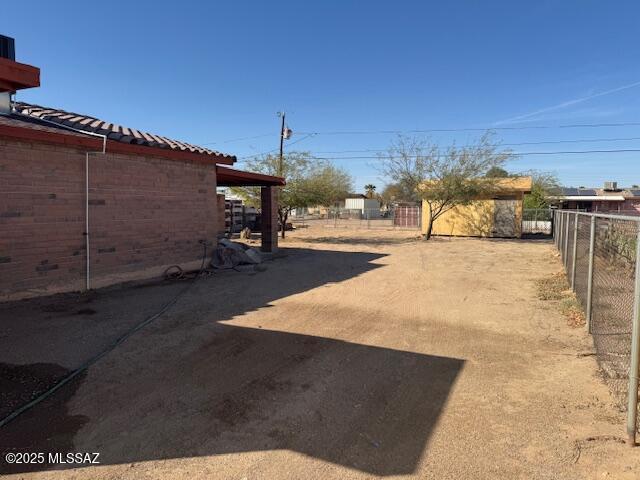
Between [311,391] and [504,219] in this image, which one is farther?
[504,219]

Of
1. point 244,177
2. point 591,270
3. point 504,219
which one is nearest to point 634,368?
point 591,270

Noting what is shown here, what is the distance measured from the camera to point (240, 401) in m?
3.89

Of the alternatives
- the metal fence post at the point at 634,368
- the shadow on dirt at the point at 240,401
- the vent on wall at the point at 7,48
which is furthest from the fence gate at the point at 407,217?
the vent on wall at the point at 7,48

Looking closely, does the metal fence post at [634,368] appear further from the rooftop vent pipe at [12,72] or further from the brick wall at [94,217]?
the brick wall at [94,217]

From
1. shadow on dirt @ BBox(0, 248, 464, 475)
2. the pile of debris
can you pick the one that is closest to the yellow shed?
the pile of debris

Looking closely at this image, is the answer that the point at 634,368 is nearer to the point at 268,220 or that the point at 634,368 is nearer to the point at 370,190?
the point at 268,220

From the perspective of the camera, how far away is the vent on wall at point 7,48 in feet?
13.3

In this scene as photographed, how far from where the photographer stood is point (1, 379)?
4.20 metres

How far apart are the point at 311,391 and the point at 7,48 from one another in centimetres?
418

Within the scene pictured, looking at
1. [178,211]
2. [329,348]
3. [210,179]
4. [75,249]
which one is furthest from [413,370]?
[210,179]

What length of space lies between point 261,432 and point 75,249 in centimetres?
646

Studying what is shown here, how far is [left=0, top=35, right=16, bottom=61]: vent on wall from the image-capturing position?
4.05m

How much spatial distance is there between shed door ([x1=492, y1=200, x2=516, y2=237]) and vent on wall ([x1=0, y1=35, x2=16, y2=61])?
85.8 ft

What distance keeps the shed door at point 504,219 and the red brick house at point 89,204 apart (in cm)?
2013
